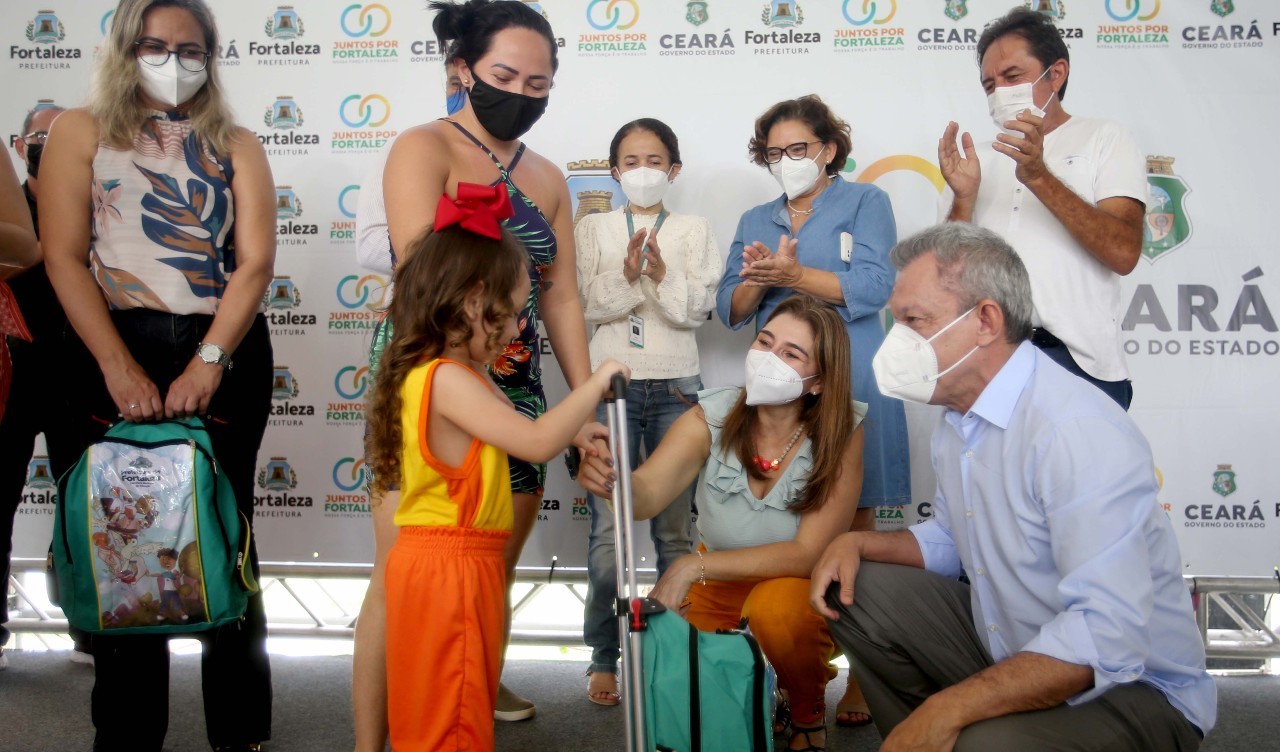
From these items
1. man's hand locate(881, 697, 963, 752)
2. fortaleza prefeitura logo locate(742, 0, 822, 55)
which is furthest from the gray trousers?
fortaleza prefeitura logo locate(742, 0, 822, 55)

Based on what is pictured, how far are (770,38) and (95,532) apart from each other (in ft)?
9.66

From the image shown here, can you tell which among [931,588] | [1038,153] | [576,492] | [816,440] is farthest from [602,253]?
[931,588]

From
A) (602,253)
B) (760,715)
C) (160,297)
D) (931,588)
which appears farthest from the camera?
(602,253)

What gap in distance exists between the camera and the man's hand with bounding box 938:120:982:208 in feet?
9.64

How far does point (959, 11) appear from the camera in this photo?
3.99 m

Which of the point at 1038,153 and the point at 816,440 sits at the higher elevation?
the point at 1038,153

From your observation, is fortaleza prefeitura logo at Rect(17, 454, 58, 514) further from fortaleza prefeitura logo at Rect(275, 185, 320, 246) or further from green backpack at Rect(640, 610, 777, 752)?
green backpack at Rect(640, 610, 777, 752)

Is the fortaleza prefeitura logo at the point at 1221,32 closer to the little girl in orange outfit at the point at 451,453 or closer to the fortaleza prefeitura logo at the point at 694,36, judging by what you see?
the fortaleza prefeitura logo at the point at 694,36

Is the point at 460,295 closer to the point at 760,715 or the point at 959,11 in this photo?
the point at 760,715

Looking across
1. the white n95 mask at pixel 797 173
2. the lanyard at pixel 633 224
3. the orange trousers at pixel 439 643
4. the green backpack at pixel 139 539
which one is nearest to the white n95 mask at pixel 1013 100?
the white n95 mask at pixel 797 173

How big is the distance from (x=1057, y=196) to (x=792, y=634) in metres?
1.34

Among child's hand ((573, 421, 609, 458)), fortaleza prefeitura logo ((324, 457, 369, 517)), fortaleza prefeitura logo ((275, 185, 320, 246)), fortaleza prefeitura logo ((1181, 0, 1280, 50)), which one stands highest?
fortaleza prefeitura logo ((1181, 0, 1280, 50))

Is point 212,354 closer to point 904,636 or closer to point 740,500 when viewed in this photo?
point 740,500

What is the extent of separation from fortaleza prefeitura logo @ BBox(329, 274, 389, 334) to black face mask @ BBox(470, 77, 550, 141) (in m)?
1.81
